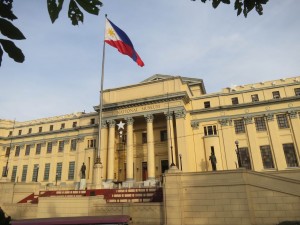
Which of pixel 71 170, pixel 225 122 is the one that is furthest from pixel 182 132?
pixel 71 170

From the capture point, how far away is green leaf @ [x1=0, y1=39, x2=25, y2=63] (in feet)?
6.40

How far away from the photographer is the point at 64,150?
4425cm

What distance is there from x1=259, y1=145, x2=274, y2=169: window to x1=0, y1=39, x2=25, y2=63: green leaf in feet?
118

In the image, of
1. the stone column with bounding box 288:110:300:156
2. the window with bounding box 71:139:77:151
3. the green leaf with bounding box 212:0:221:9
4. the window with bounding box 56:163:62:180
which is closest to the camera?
the green leaf with bounding box 212:0:221:9

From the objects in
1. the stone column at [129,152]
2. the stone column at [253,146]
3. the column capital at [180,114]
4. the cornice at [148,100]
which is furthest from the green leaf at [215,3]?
the stone column at [253,146]

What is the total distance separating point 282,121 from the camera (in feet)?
112

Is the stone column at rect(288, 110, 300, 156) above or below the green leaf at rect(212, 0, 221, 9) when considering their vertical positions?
above

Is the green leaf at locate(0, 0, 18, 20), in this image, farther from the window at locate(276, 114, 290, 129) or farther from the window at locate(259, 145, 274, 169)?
the window at locate(276, 114, 290, 129)

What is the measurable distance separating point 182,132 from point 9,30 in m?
32.0

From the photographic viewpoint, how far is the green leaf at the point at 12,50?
1.95 m

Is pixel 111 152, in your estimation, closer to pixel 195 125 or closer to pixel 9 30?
pixel 195 125

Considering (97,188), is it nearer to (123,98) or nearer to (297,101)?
(123,98)

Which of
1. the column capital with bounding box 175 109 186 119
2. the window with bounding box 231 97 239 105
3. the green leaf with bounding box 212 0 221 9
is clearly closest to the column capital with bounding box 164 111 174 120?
the column capital with bounding box 175 109 186 119

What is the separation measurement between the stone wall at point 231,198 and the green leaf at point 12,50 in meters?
18.9
